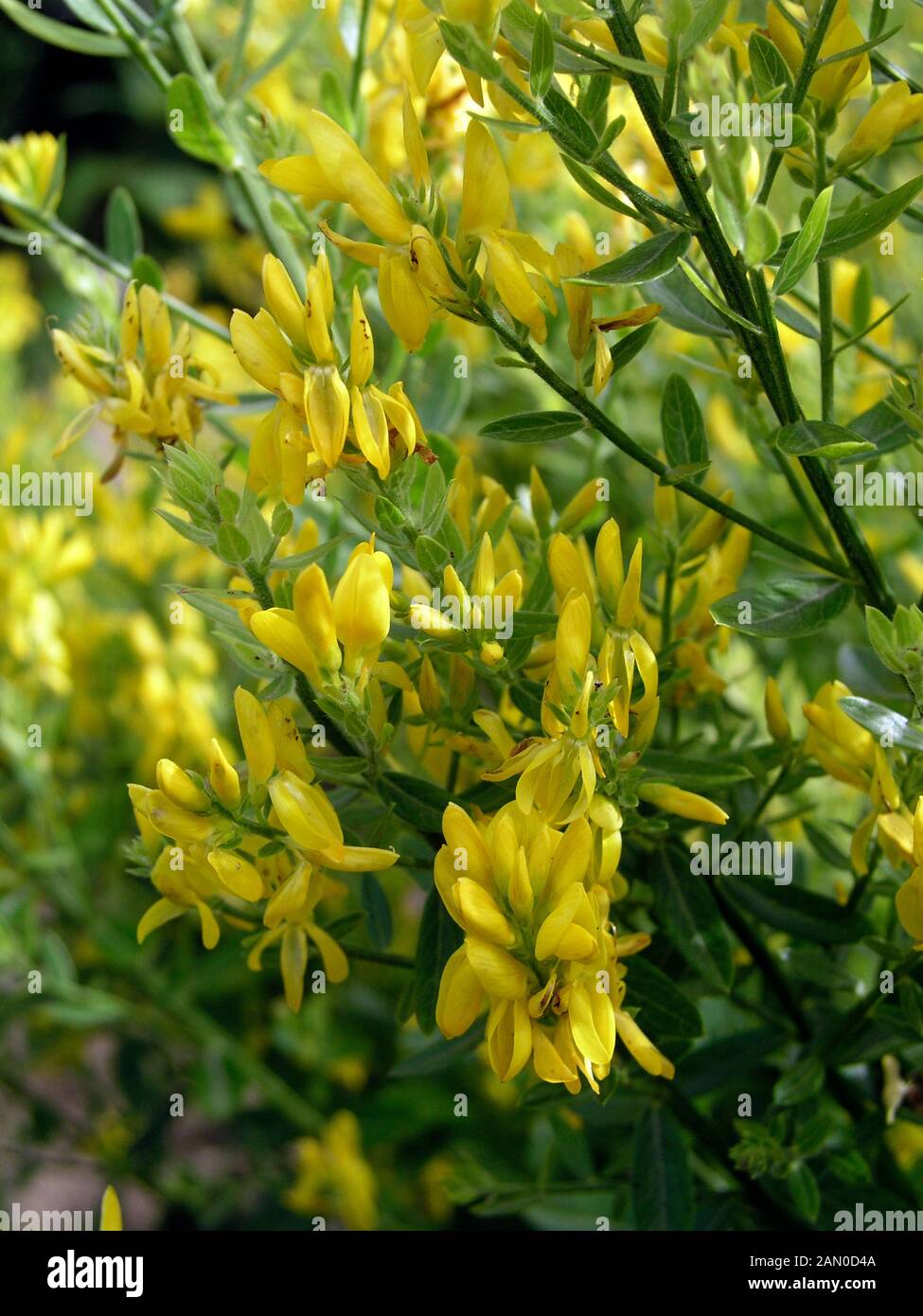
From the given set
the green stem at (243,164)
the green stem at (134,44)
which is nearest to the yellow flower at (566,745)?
the green stem at (243,164)

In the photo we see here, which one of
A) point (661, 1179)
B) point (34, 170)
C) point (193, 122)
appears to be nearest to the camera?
point (661, 1179)

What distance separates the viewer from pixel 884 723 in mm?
606

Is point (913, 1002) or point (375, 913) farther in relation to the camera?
Answer: point (375, 913)

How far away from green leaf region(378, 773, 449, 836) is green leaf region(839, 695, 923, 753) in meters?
0.21

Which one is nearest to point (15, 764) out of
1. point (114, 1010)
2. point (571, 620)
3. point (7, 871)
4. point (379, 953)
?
point (7, 871)

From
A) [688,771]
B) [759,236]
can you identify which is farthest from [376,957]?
[759,236]

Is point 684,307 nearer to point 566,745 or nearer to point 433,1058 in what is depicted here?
point 566,745

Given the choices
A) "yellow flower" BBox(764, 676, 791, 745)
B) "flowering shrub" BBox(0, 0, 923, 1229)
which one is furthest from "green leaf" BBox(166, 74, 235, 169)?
"yellow flower" BBox(764, 676, 791, 745)

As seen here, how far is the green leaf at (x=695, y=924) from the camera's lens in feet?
2.26

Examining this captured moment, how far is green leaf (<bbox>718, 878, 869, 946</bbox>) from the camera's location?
73 centimetres

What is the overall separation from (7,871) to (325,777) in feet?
2.79

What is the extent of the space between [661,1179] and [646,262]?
52 centimetres

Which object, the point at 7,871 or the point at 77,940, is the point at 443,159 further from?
the point at 77,940

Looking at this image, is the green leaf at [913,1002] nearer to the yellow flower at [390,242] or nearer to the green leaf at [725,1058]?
the green leaf at [725,1058]
